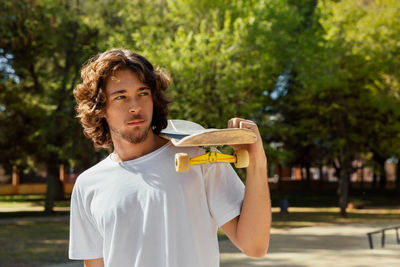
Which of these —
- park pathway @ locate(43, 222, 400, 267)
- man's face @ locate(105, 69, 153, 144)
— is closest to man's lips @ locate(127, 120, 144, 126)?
man's face @ locate(105, 69, 153, 144)

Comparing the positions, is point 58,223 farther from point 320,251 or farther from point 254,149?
point 254,149

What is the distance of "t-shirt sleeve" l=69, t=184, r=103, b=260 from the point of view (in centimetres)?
216

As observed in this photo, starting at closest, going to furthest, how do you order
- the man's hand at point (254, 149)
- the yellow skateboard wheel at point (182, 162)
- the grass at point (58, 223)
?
the yellow skateboard wheel at point (182, 162) → the man's hand at point (254, 149) → the grass at point (58, 223)

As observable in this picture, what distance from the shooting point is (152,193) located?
189cm

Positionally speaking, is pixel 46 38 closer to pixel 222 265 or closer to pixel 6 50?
pixel 6 50

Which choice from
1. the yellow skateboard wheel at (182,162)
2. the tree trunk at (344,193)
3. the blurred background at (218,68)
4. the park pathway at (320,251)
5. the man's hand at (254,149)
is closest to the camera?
the yellow skateboard wheel at (182,162)

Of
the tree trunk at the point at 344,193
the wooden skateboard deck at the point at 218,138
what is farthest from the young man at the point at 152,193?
the tree trunk at the point at 344,193

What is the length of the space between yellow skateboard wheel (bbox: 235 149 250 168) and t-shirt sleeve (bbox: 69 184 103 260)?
0.75 m

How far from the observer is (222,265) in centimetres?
1014

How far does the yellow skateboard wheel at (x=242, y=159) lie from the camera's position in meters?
1.75

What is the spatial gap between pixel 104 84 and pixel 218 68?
16627mm

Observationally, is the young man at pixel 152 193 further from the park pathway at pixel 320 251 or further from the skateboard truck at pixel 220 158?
the park pathway at pixel 320 251

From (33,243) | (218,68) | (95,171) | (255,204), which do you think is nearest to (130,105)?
(95,171)

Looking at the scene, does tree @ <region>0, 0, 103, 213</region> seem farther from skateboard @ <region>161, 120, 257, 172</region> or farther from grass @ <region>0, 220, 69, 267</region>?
skateboard @ <region>161, 120, 257, 172</region>
